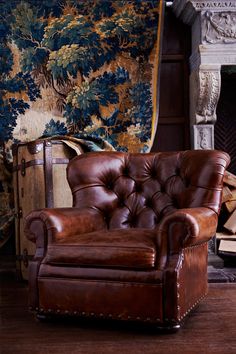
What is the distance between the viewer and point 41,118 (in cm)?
372

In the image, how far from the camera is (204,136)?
12.0ft

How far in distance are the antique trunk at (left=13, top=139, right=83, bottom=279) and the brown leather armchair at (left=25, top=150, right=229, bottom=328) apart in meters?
0.43

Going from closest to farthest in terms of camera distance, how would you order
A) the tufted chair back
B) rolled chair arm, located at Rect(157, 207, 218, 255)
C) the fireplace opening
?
rolled chair arm, located at Rect(157, 207, 218, 255) → the tufted chair back → the fireplace opening

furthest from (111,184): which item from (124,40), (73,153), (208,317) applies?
(124,40)

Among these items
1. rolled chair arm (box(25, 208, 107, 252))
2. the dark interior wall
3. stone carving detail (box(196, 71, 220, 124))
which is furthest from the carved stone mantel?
rolled chair arm (box(25, 208, 107, 252))

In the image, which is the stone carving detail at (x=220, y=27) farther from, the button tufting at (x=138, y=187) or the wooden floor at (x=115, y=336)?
the wooden floor at (x=115, y=336)

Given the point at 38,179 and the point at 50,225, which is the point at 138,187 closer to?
the point at 50,225

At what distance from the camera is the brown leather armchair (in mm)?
2088

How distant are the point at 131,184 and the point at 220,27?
145 cm

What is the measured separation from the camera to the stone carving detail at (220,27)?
11.4 ft

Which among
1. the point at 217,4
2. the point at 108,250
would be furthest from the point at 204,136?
the point at 108,250

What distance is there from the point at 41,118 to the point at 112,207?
128 centimetres

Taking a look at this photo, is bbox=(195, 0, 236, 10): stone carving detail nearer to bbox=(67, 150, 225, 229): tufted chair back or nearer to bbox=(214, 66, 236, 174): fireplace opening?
bbox=(214, 66, 236, 174): fireplace opening

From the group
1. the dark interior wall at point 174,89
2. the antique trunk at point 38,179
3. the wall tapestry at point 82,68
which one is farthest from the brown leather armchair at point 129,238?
the dark interior wall at point 174,89
